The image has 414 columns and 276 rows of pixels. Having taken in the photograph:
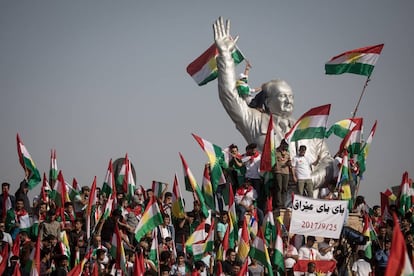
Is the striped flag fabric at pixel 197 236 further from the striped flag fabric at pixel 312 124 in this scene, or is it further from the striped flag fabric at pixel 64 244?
the striped flag fabric at pixel 312 124

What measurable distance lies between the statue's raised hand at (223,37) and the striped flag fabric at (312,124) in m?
3.59

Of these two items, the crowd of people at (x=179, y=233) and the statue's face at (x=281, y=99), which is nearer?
the crowd of people at (x=179, y=233)

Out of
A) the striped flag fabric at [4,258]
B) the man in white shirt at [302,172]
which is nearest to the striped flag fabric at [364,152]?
the man in white shirt at [302,172]

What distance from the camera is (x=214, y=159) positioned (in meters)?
22.3

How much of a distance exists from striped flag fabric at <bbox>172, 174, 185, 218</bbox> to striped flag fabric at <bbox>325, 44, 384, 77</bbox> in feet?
19.1

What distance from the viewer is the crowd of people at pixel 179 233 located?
17625mm

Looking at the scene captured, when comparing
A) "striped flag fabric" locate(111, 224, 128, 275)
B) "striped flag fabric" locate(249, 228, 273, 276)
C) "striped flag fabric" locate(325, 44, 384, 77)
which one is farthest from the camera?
"striped flag fabric" locate(325, 44, 384, 77)

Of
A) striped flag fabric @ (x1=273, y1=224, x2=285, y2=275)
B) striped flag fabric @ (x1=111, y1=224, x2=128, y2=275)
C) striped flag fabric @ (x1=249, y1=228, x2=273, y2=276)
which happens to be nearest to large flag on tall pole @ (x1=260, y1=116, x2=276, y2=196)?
striped flag fabric @ (x1=273, y1=224, x2=285, y2=275)

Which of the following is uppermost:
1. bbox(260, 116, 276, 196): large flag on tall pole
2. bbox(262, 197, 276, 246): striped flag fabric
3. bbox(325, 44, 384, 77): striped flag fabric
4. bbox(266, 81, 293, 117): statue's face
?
bbox(325, 44, 384, 77): striped flag fabric

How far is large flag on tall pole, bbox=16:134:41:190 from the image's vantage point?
74.5 ft

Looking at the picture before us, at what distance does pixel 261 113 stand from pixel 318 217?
628cm

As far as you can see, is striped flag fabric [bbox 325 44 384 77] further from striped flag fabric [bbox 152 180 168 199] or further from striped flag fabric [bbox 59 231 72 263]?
striped flag fabric [bbox 59 231 72 263]

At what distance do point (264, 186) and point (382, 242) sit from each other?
334 centimetres

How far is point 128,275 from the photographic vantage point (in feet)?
57.2
